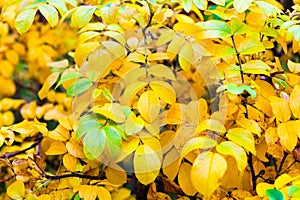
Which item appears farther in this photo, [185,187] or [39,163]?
[39,163]

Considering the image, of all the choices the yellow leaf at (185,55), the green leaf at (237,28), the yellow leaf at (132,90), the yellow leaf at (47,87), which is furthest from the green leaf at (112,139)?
the yellow leaf at (47,87)

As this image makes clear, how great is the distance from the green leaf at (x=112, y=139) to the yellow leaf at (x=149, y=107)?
68 mm

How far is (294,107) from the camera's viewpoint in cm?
97

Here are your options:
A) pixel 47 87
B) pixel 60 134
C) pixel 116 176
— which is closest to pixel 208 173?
pixel 116 176

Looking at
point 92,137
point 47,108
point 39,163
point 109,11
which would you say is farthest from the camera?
point 47,108

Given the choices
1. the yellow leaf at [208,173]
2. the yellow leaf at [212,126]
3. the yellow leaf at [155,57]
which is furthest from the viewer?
the yellow leaf at [155,57]

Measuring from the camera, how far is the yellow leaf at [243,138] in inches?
33.6

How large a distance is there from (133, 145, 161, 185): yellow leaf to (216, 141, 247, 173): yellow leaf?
0.14 meters

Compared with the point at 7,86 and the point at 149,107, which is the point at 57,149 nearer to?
the point at 149,107

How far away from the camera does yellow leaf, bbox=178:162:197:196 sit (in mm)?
981

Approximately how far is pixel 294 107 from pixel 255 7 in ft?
1.03

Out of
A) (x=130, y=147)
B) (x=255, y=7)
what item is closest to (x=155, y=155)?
(x=130, y=147)

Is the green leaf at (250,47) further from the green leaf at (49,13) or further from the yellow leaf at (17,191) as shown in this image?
the yellow leaf at (17,191)

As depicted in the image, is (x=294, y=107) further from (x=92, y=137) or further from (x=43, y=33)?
(x=43, y=33)
